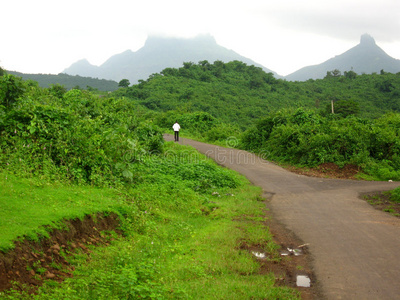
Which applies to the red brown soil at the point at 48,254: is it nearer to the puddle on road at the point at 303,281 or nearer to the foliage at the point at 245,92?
the puddle on road at the point at 303,281

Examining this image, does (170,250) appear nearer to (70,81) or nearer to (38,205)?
(38,205)

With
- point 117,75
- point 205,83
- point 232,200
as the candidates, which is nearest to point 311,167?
point 232,200

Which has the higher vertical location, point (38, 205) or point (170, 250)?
point (38, 205)

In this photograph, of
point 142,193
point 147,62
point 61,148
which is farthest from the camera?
point 147,62

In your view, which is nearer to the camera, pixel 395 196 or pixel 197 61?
pixel 395 196

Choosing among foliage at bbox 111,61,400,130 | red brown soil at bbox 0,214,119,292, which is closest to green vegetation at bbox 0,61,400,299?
red brown soil at bbox 0,214,119,292

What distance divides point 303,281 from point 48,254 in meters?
3.63

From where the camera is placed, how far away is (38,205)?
6078mm

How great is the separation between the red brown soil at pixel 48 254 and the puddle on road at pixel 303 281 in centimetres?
312

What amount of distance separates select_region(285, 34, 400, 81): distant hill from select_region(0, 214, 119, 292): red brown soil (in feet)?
410

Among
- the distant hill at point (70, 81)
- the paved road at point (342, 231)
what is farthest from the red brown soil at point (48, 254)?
the distant hill at point (70, 81)

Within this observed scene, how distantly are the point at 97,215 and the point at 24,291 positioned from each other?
8.87 ft

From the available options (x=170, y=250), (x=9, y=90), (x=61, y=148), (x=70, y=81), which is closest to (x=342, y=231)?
(x=170, y=250)

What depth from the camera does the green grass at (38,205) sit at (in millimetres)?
4992
